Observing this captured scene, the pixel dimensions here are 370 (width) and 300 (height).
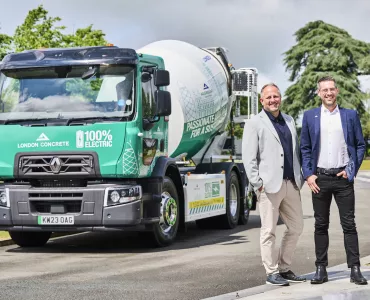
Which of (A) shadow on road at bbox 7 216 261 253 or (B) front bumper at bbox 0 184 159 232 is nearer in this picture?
(B) front bumper at bbox 0 184 159 232

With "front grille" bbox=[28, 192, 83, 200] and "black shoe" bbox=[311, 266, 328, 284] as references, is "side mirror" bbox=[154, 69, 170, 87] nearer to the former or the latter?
"front grille" bbox=[28, 192, 83, 200]

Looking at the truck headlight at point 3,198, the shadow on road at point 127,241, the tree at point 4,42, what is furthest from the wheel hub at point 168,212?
the tree at point 4,42

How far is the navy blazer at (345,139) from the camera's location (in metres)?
8.79

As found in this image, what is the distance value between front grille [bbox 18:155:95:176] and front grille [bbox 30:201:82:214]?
17.0 inches

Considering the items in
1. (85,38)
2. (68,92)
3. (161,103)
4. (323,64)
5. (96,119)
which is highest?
(323,64)

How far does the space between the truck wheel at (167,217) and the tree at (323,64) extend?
218 ft

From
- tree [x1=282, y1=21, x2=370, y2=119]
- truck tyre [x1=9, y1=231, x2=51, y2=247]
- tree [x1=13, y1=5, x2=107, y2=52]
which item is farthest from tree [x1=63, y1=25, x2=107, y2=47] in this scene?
tree [x1=282, y1=21, x2=370, y2=119]

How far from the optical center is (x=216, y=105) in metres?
17.6

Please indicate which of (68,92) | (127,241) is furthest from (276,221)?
A: (127,241)

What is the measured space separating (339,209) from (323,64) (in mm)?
75611

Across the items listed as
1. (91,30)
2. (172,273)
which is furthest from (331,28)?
(172,273)

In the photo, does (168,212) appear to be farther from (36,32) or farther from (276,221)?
(36,32)

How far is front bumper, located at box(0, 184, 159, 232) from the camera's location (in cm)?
1280

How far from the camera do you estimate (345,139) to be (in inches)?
347
